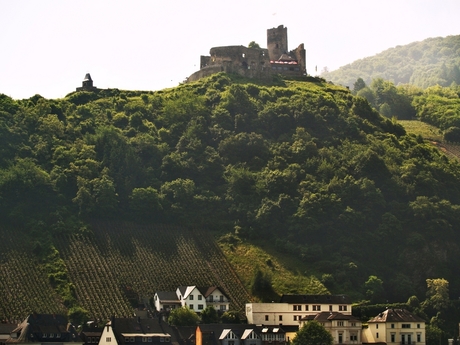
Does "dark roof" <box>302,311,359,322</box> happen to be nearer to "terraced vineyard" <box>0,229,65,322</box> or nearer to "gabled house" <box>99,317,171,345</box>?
"gabled house" <box>99,317,171,345</box>

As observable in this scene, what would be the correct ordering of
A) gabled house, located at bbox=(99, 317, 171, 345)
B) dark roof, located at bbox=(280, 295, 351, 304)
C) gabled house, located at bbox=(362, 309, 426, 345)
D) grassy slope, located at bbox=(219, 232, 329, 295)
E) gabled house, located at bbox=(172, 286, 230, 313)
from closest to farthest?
gabled house, located at bbox=(99, 317, 171, 345) → gabled house, located at bbox=(362, 309, 426, 345) → gabled house, located at bbox=(172, 286, 230, 313) → dark roof, located at bbox=(280, 295, 351, 304) → grassy slope, located at bbox=(219, 232, 329, 295)

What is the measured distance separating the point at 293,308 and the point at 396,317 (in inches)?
435

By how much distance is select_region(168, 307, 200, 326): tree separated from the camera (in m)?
127

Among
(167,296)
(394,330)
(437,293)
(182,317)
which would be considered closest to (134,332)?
(182,317)

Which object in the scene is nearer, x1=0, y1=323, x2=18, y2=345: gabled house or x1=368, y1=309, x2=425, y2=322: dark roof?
x1=0, y1=323, x2=18, y2=345: gabled house

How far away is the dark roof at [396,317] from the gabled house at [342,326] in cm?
275

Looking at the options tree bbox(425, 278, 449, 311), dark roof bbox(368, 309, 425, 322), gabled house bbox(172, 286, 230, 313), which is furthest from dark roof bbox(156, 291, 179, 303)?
tree bbox(425, 278, 449, 311)

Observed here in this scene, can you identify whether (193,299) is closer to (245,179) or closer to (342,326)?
(342,326)

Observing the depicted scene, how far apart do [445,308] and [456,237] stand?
20633mm

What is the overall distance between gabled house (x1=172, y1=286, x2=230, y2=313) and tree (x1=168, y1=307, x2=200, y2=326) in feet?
13.9

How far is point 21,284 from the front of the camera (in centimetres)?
13050

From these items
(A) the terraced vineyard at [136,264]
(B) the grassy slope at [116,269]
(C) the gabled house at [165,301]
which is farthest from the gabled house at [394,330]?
(C) the gabled house at [165,301]

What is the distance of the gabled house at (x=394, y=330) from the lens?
129125mm

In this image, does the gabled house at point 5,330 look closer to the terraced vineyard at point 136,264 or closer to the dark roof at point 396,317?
the terraced vineyard at point 136,264
